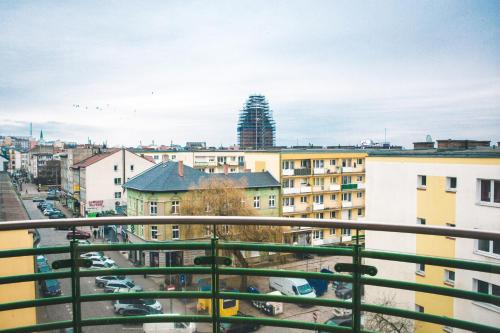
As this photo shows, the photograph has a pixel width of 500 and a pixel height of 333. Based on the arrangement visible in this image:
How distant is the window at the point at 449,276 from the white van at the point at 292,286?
69 centimetres

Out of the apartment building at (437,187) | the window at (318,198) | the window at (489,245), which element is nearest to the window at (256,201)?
the window at (318,198)

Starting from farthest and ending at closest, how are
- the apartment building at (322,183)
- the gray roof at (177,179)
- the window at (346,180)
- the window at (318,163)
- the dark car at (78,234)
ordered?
the window at (346,180) < the window at (318,163) < the apartment building at (322,183) < the gray roof at (177,179) < the dark car at (78,234)

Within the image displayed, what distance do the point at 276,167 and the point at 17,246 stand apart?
28608 millimetres

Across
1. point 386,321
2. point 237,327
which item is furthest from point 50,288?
point 386,321

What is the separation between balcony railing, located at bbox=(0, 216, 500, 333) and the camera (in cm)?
201

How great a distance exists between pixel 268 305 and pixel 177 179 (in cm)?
2415

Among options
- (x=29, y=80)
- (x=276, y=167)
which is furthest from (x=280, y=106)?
(x=29, y=80)

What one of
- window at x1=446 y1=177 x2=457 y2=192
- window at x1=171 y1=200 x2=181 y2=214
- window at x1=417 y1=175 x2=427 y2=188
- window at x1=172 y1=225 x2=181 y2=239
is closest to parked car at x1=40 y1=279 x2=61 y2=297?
window at x1=172 y1=225 x2=181 y2=239

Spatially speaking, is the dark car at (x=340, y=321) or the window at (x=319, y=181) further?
the window at (x=319, y=181)

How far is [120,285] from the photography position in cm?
221

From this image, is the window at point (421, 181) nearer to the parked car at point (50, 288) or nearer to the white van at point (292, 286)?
the white van at point (292, 286)

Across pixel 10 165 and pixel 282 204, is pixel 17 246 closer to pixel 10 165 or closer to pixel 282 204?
pixel 282 204

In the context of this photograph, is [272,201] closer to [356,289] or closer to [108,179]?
[108,179]

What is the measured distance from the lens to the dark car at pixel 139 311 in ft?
7.45
